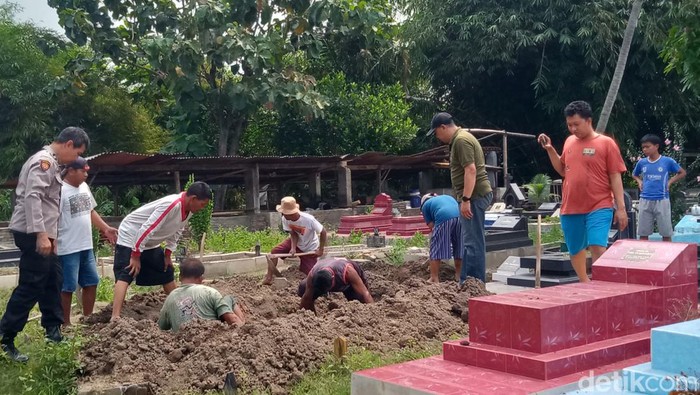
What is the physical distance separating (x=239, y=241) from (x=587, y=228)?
360 inches

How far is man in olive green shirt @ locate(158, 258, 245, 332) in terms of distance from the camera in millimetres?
5961

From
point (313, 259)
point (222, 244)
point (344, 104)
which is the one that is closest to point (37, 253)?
point (313, 259)

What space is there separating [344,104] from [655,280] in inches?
789

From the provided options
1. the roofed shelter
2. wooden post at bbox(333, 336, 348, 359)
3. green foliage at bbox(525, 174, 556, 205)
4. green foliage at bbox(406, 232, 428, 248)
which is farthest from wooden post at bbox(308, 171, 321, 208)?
wooden post at bbox(333, 336, 348, 359)

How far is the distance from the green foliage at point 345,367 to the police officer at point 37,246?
2.05m

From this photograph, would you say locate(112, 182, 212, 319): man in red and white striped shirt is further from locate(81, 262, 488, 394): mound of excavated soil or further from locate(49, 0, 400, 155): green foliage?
locate(49, 0, 400, 155): green foliage

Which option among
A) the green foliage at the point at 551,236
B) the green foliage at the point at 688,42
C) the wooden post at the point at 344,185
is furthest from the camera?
the wooden post at the point at 344,185

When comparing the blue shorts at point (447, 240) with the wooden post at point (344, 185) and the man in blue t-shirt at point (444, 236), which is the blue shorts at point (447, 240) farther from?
the wooden post at point (344, 185)

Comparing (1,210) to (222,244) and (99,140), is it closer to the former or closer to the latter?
(99,140)

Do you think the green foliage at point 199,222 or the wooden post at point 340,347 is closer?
the wooden post at point 340,347

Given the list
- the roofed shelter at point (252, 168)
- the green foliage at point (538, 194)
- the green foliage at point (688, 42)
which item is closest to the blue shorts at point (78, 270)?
the green foliage at point (688, 42)

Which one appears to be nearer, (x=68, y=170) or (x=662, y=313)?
(x=662, y=313)

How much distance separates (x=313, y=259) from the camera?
9.15 m

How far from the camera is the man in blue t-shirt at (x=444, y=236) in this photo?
8.04 m
